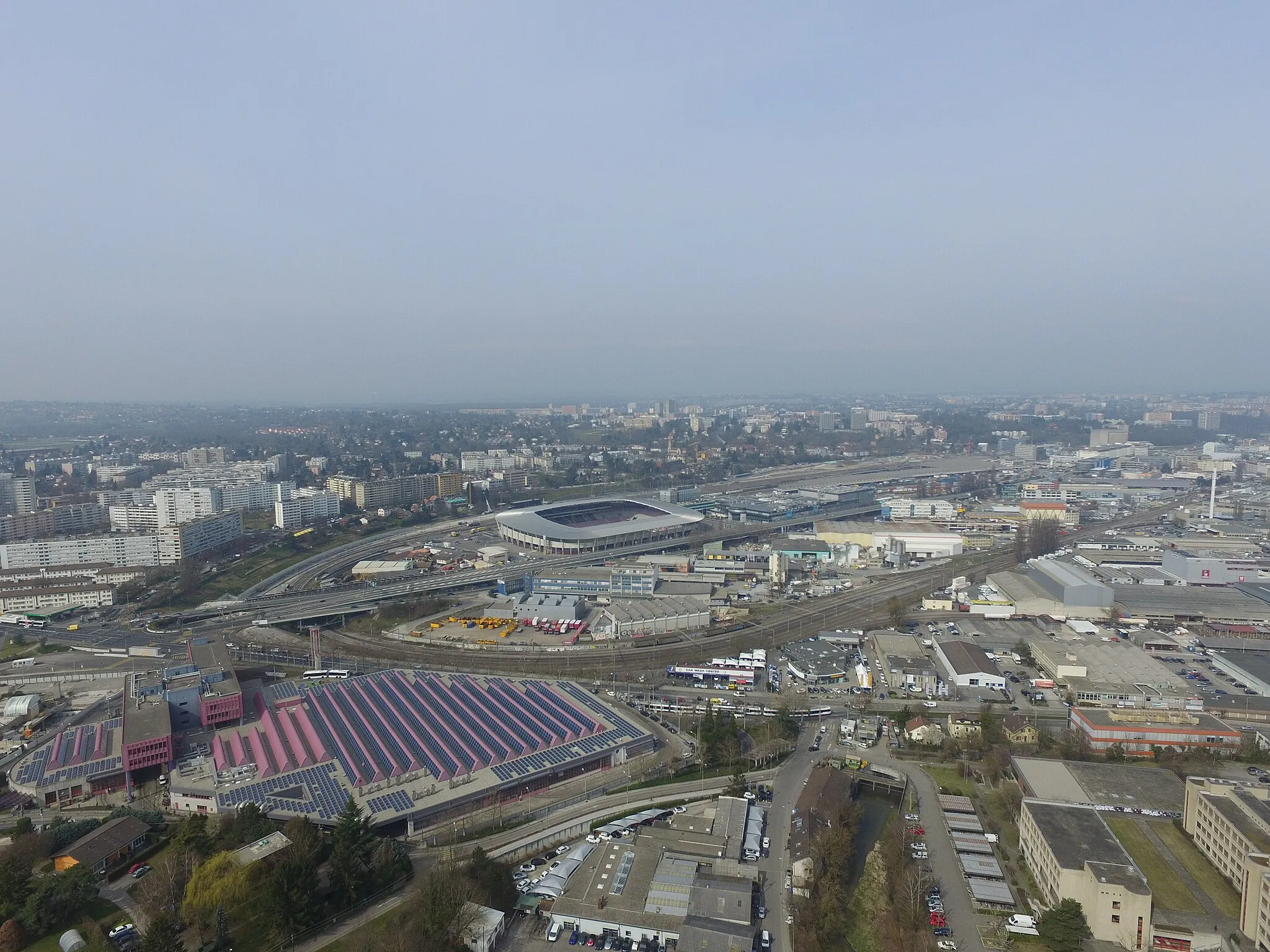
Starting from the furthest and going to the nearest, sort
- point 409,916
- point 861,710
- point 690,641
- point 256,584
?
point 256,584, point 690,641, point 861,710, point 409,916

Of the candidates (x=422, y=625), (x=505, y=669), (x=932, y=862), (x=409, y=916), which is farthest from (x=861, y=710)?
(x=422, y=625)

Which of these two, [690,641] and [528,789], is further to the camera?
[690,641]

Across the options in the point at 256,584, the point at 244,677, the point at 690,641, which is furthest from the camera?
the point at 256,584

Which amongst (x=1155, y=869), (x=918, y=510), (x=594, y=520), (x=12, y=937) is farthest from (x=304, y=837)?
(x=918, y=510)

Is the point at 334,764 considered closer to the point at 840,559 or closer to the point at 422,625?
the point at 422,625

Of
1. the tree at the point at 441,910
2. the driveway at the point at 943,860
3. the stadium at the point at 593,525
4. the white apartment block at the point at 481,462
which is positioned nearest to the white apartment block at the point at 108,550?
the stadium at the point at 593,525

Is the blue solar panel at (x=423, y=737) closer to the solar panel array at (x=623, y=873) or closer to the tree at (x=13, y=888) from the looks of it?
the solar panel array at (x=623, y=873)
